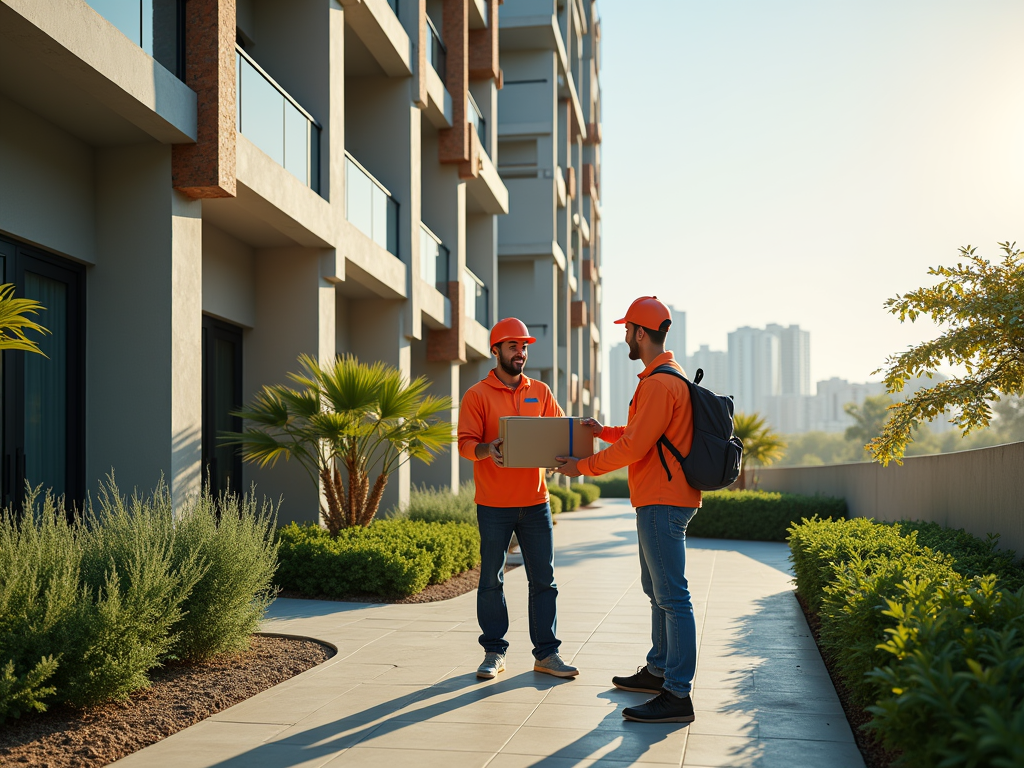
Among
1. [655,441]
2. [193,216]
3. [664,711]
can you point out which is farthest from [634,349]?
[193,216]

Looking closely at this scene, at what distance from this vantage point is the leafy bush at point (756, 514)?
18281 mm

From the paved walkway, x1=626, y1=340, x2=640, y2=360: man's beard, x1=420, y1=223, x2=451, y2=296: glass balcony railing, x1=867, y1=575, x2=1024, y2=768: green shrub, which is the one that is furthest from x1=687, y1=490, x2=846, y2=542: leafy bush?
x1=867, y1=575, x2=1024, y2=768: green shrub

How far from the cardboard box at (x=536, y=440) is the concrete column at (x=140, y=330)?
4308 millimetres

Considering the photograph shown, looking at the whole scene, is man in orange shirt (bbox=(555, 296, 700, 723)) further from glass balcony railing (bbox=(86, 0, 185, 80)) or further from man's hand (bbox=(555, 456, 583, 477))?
glass balcony railing (bbox=(86, 0, 185, 80))

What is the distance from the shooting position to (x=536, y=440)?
5.34 m

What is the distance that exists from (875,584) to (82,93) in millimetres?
7065

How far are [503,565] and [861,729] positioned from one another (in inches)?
92.1

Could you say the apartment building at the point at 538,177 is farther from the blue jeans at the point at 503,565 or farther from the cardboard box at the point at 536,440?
the cardboard box at the point at 536,440

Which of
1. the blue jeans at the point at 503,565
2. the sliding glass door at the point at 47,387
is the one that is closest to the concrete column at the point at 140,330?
the sliding glass door at the point at 47,387

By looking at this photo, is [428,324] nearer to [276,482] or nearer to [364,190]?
[364,190]

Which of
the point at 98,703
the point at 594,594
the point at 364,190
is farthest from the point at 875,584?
the point at 364,190

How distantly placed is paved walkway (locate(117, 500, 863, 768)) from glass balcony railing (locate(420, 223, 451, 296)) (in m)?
9.46

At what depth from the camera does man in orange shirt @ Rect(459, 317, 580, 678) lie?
570 cm

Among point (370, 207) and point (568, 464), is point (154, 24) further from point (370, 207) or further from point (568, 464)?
point (370, 207)
